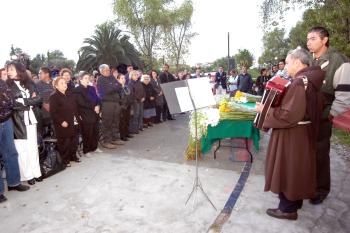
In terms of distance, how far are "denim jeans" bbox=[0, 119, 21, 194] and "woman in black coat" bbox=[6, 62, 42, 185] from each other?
19 cm

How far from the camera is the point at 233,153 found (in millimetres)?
6832

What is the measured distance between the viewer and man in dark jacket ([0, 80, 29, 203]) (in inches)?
181

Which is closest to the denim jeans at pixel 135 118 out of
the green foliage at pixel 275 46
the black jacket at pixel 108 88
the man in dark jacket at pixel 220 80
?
the black jacket at pixel 108 88

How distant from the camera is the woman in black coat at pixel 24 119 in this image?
16.4 ft

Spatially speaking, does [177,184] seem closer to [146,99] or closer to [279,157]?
[279,157]

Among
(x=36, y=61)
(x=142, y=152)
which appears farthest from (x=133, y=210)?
(x=36, y=61)

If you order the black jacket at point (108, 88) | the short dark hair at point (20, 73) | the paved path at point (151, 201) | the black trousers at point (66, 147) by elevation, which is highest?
the short dark hair at point (20, 73)

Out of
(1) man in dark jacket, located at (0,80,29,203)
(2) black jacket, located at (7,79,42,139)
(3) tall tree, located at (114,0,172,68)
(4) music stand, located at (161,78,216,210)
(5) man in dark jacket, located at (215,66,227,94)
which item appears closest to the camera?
(4) music stand, located at (161,78,216,210)

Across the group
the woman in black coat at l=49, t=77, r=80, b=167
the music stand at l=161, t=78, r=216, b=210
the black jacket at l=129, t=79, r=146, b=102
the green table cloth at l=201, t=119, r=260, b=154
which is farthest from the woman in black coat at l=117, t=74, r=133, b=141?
the music stand at l=161, t=78, r=216, b=210

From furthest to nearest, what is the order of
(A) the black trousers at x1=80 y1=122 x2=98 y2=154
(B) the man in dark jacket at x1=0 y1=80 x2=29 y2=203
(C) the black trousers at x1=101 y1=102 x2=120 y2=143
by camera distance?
(C) the black trousers at x1=101 y1=102 x2=120 y2=143, (A) the black trousers at x1=80 y1=122 x2=98 y2=154, (B) the man in dark jacket at x1=0 y1=80 x2=29 y2=203

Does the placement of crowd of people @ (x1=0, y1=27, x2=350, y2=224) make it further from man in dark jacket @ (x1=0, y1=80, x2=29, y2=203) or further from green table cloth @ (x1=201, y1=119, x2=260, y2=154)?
green table cloth @ (x1=201, y1=119, x2=260, y2=154)

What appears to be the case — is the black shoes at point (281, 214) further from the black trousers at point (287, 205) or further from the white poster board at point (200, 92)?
the white poster board at point (200, 92)

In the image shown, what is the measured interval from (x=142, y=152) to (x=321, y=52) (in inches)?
168

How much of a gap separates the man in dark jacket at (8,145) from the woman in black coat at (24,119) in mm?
192
